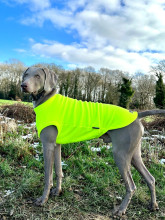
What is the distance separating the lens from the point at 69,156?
172 inches

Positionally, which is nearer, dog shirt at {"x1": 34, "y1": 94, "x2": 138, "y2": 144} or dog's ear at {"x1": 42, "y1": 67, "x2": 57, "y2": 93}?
dog shirt at {"x1": 34, "y1": 94, "x2": 138, "y2": 144}

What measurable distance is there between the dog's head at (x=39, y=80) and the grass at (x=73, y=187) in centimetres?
163

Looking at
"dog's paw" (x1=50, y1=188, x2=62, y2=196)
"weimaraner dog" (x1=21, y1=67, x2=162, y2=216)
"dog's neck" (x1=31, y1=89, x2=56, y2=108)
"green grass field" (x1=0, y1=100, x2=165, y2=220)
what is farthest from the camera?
"dog's paw" (x1=50, y1=188, x2=62, y2=196)

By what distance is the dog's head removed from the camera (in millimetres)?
2617

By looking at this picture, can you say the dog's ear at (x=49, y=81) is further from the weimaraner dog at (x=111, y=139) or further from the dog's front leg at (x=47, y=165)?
the dog's front leg at (x=47, y=165)

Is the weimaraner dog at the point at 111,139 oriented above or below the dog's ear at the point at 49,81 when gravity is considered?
below

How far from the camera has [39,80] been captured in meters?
2.71

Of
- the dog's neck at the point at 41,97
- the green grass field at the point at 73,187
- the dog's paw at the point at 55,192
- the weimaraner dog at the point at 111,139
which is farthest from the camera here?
the dog's paw at the point at 55,192

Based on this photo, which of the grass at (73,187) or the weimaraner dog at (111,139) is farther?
the grass at (73,187)

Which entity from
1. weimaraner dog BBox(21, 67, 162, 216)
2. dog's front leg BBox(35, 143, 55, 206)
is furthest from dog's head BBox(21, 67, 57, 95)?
dog's front leg BBox(35, 143, 55, 206)

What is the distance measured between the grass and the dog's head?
1.63 m

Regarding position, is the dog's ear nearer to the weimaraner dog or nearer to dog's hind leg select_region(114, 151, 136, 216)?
the weimaraner dog

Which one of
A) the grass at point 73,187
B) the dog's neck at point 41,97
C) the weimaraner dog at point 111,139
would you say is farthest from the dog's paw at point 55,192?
the dog's neck at point 41,97

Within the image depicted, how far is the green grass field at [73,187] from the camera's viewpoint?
105 inches
